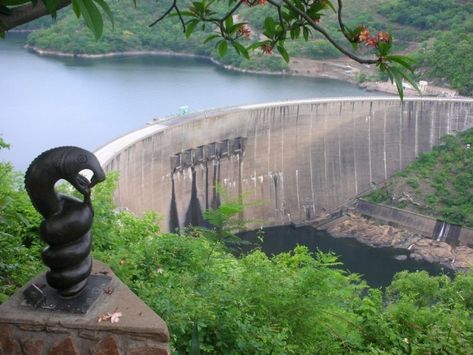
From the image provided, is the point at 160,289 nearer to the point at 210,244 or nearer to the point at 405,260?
the point at 210,244

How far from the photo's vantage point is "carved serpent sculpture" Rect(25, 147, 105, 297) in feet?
5.69

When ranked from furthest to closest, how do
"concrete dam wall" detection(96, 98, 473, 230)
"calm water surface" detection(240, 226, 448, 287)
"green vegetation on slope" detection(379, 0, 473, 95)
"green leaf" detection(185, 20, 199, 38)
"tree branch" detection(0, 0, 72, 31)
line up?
"green vegetation on slope" detection(379, 0, 473, 95) → "calm water surface" detection(240, 226, 448, 287) → "concrete dam wall" detection(96, 98, 473, 230) → "green leaf" detection(185, 20, 199, 38) → "tree branch" detection(0, 0, 72, 31)

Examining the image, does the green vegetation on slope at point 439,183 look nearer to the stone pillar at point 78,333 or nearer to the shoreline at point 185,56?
the shoreline at point 185,56

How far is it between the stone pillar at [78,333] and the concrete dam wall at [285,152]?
9.42 m

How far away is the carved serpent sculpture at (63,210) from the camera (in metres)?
1.73

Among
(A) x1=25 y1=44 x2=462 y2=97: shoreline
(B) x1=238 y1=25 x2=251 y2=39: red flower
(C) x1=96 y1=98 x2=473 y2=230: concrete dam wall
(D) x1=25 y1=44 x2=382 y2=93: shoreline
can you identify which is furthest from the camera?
(D) x1=25 y1=44 x2=382 y2=93: shoreline

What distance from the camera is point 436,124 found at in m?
15.4

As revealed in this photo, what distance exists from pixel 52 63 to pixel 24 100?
5856 millimetres

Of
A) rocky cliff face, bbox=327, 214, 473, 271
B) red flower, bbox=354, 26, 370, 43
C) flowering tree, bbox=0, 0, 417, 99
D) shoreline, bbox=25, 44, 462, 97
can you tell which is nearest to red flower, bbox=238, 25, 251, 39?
flowering tree, bbox=0, 0, 417, 99

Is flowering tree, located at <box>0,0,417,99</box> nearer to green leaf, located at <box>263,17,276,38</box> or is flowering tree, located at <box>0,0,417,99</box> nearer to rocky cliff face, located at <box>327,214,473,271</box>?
green leaf, located at <box>263,17,276,38</box>

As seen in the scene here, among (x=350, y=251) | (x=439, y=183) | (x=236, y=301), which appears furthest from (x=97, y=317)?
(x=439, y=183)

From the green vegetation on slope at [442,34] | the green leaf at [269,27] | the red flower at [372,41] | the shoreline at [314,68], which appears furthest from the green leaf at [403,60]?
the shoreline at [314,68]

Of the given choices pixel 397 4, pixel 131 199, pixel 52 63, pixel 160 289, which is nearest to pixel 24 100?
pixel 52 63

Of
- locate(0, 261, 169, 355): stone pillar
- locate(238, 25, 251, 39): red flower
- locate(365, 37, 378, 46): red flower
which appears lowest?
locate(0, 261, 169, 355): stone pillar
